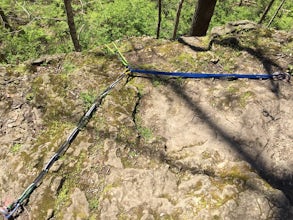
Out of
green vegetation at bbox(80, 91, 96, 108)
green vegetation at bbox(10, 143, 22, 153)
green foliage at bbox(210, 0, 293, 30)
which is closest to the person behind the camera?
green vegetation at bbox(10, 143, 22, 153)

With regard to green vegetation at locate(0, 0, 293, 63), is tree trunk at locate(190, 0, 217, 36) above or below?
above

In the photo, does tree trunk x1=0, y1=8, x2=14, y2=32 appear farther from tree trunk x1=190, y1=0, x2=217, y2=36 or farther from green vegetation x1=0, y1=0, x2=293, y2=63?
tree trunk x1=190, y1=0, x2=217, y2=36

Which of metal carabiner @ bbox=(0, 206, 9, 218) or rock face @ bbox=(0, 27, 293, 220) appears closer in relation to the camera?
metal carabiner @ bbox=(0, 206, 9, 218)

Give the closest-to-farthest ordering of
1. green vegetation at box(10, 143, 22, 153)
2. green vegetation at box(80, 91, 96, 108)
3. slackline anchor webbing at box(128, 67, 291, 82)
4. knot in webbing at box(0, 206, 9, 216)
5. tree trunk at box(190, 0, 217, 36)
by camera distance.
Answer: knot in webbing at box(0, 206, 9, 216) → green vegetation at box(10, 143, 22, 153) → green vegetation at box(80, 91, 96, 108) → slackline anchor webbing at box(128, 67, 291, 82) → tree trunk at box(190, 0, 217, 36)

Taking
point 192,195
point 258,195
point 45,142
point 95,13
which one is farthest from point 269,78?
point 95,13

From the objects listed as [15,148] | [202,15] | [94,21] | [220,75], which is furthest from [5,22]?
[220,75]

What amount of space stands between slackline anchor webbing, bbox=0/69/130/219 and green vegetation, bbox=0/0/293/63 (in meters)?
5.35

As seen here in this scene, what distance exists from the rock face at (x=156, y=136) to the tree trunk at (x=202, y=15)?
1.40 m

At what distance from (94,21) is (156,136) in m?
7.79

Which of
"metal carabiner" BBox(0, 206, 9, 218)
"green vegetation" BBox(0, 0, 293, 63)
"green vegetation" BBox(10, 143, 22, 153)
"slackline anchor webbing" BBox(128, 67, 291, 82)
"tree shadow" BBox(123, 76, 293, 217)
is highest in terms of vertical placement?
"slackline anchor webbing" BBox(128, 67, 291, 82)

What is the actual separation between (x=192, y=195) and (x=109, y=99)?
5.38 ft

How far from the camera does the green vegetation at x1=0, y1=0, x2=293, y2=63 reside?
8750mm

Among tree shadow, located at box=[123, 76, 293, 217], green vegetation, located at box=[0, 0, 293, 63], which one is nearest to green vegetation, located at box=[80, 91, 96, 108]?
tree shadow, located at box=[123, 76, 293, 217]

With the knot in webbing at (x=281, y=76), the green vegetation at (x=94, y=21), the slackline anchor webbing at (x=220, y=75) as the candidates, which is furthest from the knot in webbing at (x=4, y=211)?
the green vegetation at (x=94, y=21)
